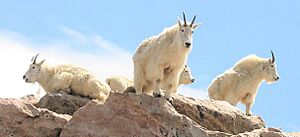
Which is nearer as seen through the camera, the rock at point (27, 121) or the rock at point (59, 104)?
the rock at point (27, 121)

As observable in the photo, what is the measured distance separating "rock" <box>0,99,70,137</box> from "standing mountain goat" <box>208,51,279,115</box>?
7894mm

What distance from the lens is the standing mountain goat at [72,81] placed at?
17781 mm

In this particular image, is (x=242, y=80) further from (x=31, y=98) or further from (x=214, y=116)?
(x=31, y=98)

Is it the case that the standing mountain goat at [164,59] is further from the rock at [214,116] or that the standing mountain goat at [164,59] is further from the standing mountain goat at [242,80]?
the standing mountain goat at [242,80]

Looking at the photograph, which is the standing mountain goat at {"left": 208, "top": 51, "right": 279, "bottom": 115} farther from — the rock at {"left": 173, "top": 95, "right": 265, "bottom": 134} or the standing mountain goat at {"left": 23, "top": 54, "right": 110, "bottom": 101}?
the rock at {"left": 173, "top": 95, "right": 265, "bottom": 134}

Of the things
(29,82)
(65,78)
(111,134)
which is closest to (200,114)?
(111,134)

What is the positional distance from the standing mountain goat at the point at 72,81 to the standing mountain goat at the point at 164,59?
4439 mm

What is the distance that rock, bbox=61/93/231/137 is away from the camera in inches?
479

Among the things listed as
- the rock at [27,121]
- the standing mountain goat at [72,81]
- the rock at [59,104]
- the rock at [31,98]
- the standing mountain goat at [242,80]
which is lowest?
the rock at [27,121]

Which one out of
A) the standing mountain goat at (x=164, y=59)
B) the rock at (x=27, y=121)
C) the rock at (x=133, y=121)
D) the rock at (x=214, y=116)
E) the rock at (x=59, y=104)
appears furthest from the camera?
the rock at (x=59, y=104)

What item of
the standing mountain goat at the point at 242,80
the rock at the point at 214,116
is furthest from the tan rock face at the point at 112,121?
the standing mountain goat at the point at 242,80

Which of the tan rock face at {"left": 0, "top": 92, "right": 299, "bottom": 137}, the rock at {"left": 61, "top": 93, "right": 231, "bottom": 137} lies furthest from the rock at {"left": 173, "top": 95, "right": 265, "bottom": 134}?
the rock at {"left": 61, "top": 93, "right": 231, "bottom": 137}

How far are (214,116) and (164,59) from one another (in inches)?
76.3

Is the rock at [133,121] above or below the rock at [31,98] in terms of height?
below
